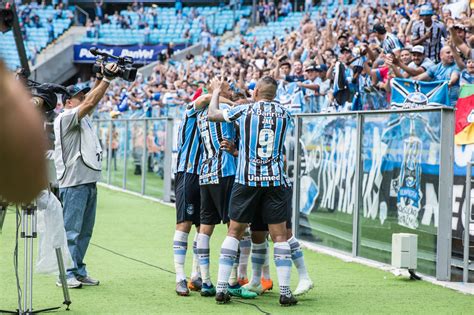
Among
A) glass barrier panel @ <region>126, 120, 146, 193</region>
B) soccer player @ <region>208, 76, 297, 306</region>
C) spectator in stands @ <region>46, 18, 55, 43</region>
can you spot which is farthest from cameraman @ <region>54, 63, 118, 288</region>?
spectator in stands @ <region>46, 18, 55, 43</region>

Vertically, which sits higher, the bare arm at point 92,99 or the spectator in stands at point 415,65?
the spectator in stands at point 415,65

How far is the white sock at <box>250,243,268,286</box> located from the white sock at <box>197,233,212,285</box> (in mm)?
446

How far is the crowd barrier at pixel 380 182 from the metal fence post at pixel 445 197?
0.01m

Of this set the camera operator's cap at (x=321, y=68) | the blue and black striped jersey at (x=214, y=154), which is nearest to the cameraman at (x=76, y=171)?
the blue and black striped jersey at (x=214, y=154)

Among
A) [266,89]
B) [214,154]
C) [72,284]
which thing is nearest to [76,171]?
[72,284]

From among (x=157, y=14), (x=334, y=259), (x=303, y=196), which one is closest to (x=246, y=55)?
(x=303, y=196)

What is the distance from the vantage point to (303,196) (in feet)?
39.7

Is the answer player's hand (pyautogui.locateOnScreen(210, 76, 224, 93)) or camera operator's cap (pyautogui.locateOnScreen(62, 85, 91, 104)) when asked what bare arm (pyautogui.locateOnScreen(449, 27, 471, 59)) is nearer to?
player's hand (pyautogui.locateOnScreen(210, 76, 224, 93))

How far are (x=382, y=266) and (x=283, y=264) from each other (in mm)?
2890

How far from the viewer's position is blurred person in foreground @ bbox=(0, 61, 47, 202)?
1658 millimetres

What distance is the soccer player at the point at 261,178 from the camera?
6.97 metres

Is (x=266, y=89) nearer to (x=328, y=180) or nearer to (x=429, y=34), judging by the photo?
(x=328, y=180)

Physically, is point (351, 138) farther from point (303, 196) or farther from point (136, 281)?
point (136, 281)

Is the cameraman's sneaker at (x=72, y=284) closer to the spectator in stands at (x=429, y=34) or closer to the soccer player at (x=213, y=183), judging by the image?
the soccer player at (x=213, y=183)
